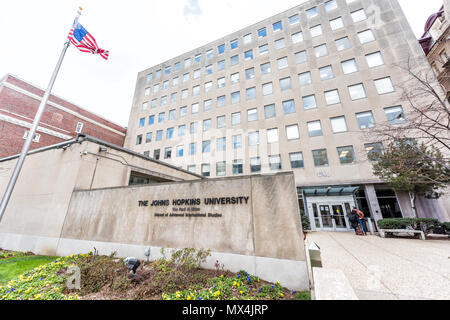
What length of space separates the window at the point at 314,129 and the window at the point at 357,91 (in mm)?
4502

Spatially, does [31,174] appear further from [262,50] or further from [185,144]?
[262,50]

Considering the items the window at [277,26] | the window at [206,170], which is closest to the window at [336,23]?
the window at [277,26]

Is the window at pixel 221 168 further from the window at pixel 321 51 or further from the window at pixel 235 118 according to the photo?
the window at pixel 321 51

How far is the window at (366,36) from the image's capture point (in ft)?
65.2

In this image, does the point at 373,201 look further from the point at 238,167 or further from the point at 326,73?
the point at 326,73

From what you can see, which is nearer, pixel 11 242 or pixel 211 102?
pixel 11 242

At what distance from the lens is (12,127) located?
20.0m

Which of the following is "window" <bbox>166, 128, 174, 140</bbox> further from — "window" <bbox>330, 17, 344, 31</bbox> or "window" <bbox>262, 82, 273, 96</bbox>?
"window" <bbox>330, 17, 344, 31</bbox>

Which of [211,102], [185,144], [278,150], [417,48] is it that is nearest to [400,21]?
[417,48]

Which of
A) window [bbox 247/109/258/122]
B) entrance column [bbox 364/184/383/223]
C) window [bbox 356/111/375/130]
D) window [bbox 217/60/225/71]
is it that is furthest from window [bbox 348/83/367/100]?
window [bbox 217/60/225/71]

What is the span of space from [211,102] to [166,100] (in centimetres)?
948

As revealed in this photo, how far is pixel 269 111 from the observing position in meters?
22.3

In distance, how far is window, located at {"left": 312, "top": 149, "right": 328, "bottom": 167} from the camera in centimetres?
1823

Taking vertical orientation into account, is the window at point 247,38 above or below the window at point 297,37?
above
